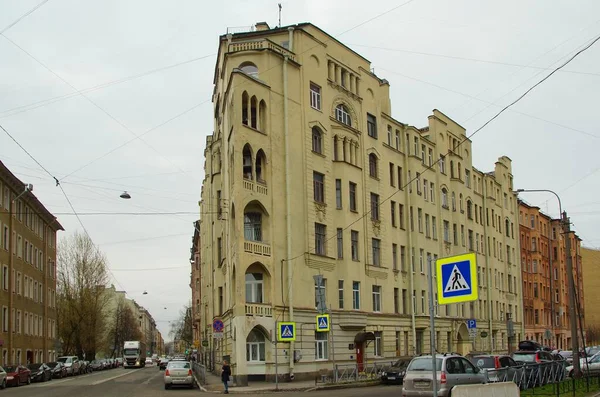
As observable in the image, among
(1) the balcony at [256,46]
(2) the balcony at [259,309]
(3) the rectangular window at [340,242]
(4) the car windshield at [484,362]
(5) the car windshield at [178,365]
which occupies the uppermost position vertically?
(1) the balcony at [256,46]

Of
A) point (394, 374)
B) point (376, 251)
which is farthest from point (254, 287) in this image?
point (376, 251)

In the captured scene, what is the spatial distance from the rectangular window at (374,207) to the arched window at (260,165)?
10402 mm

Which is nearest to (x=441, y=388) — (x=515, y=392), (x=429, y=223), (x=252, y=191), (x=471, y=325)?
(x=515, y=392)

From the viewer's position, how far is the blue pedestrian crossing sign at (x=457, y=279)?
10383 mm

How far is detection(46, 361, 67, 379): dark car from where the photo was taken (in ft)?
173

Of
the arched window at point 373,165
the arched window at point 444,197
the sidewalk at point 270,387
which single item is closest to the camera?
the sidewalk at point 270,387

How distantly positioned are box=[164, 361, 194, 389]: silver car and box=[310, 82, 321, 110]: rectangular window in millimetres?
17267

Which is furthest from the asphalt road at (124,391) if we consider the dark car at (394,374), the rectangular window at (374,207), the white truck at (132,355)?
the white truck at (132,355)

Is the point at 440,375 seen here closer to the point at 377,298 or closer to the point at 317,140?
the point at 317,140

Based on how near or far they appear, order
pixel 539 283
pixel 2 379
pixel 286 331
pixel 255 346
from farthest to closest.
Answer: pixel 539 283, pixel 2 379, pixel 255 346, pixel 286 331

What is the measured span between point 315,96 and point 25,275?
31.8 m

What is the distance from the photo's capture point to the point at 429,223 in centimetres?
5419

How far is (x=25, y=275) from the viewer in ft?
192

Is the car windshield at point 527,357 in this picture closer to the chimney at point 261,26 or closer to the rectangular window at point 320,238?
the rectangular window at point 320,238
